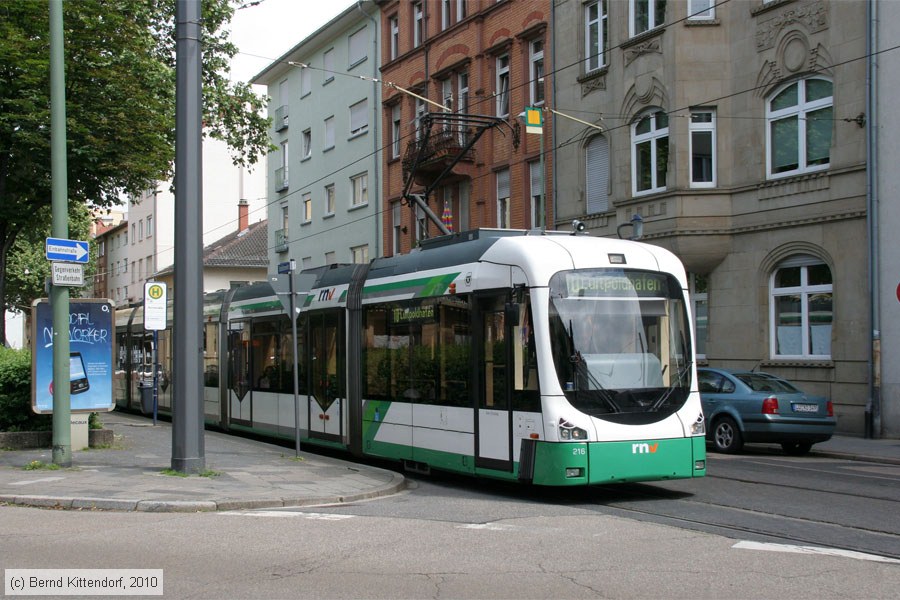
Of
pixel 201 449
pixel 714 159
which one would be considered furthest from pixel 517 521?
pixel 714 159

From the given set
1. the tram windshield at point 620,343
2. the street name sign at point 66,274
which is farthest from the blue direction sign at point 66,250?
the tram windshield at point 620,343

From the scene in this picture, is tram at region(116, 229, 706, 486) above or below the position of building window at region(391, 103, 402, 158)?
below

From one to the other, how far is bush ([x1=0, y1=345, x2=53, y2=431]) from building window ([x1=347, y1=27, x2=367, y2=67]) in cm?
2637

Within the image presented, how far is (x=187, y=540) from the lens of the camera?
826 cm

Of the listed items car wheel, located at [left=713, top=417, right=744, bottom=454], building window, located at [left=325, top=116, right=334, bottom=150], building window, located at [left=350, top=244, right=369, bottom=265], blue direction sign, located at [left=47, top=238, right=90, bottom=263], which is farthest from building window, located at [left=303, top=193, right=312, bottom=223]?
blue direction sign, located at [left=47, top=238, right=90, bottom=263]

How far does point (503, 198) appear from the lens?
1208 inches

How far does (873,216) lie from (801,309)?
2.62 m

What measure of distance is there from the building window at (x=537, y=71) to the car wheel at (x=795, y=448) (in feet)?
46.5

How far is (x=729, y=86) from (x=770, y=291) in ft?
15.5

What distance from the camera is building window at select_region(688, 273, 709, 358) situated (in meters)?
23.3

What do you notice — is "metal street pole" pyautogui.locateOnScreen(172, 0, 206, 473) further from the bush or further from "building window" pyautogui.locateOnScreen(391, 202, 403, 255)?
"building window" pyautogui.locateOnScreen(391, 202, 403, 255)

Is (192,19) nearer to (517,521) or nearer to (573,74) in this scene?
(517,521)

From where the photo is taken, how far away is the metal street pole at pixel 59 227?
12.5 meters

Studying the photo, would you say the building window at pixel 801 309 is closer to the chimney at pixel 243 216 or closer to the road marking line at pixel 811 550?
the road marking line at pixel 811 550
